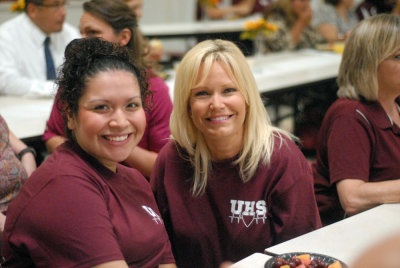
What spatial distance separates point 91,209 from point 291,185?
793mm

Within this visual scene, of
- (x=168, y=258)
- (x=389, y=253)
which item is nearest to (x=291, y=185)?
(x=168, y=258)

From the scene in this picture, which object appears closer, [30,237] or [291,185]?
[30,237]

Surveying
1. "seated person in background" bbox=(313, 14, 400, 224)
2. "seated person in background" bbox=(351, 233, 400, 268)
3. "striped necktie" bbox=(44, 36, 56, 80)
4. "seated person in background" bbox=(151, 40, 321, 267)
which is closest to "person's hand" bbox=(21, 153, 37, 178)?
"seated person in background" bbox=(151, 40, 321, 267)

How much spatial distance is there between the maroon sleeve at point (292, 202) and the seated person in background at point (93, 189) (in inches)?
17.4

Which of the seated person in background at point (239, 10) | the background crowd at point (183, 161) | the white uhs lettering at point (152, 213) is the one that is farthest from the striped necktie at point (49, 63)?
the seated person in background at point (239, 10)

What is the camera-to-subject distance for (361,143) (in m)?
2.21

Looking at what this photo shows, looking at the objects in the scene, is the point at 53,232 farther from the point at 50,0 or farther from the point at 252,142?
the point at 50,0

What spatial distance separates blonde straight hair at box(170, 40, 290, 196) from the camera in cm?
190

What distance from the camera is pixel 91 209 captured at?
51.6 inches

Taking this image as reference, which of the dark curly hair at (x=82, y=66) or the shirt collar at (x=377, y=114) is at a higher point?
the dark curly hair at (x=82, y=66)

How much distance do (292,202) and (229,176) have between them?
0.24 meters

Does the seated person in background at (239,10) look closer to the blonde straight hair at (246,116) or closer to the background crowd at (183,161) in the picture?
the background crowd at (183,161)

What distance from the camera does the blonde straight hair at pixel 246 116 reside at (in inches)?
74.8

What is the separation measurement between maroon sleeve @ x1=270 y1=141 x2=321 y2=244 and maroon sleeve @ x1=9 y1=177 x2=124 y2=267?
2.37 ft
